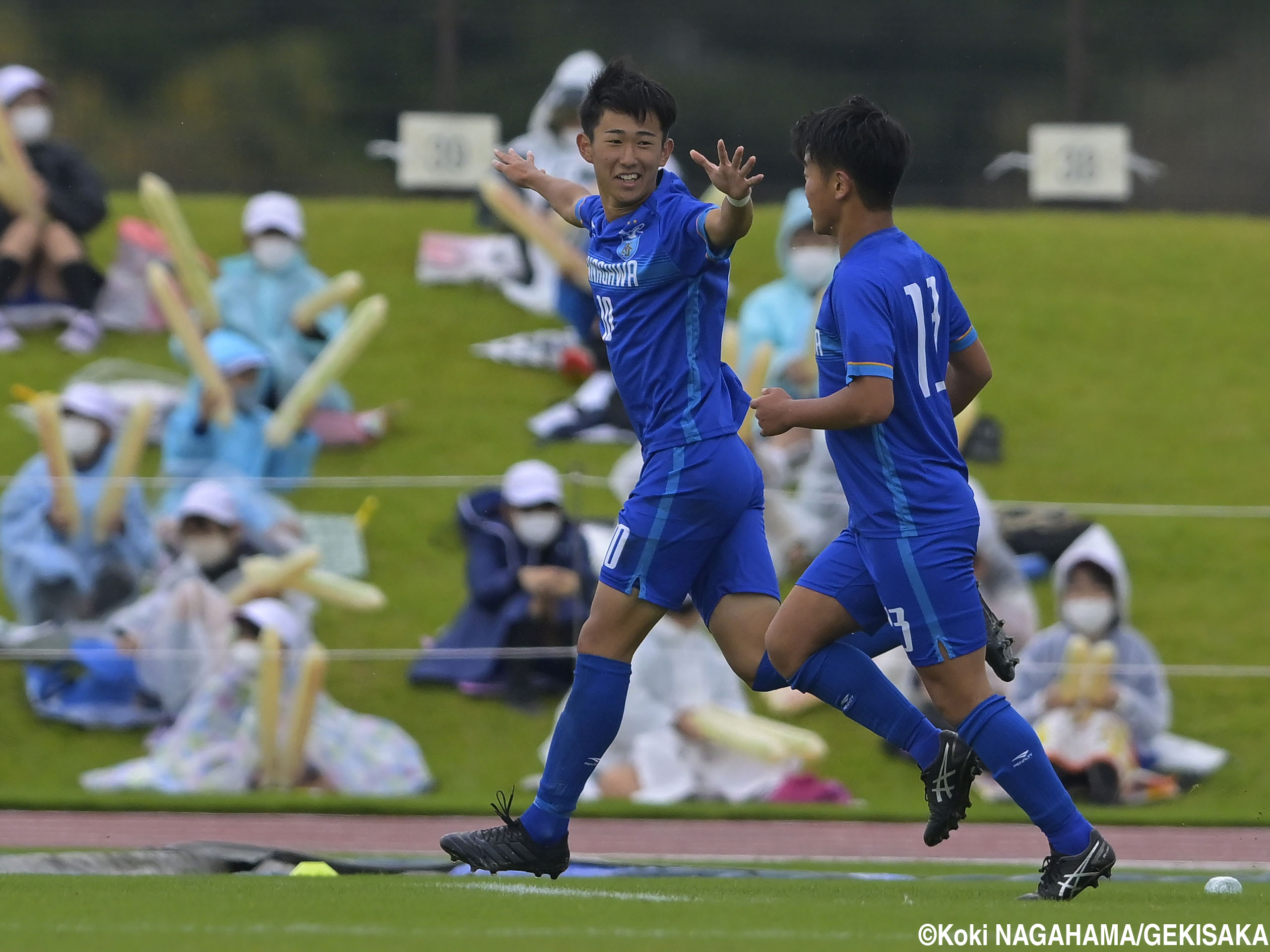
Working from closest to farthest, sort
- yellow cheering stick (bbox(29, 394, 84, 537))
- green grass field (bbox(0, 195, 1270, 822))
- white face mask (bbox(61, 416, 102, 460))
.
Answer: green grass field (bbox(0, 195, 1270, 822)) → yellow cheering stick (bbox(29, 394, 84, 537)) → white face mask (bbox(61, 416, 102, 460))

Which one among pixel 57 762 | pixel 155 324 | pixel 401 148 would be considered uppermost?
pixel 401 148

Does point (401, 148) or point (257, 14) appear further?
point (257, 14)

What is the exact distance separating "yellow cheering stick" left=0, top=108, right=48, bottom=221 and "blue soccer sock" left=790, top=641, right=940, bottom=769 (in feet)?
32.6

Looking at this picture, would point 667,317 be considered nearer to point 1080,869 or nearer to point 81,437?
point 1080,869

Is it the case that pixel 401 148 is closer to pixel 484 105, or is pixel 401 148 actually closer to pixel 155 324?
pixel 484 105

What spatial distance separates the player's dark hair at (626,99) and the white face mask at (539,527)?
486 cm

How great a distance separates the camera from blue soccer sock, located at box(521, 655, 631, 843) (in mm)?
5473

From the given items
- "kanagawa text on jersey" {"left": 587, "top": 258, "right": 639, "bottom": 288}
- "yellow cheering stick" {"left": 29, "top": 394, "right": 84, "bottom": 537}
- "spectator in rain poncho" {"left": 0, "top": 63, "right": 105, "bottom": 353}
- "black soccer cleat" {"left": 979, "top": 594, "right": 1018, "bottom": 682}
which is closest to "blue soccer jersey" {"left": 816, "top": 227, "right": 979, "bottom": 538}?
"black soccer cleat" {"left": 979, "top": 594, "right": 1018, "bottom": 682}

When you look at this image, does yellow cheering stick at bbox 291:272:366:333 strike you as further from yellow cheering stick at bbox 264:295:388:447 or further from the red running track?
the red running track

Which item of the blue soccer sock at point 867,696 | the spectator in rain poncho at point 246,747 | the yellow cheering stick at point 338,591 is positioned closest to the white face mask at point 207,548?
the yellow cheering stick at point 338,591

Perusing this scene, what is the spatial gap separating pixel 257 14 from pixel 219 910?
16403 millimetres

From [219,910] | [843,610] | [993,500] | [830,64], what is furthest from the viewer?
[830,64]

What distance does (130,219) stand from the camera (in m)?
15.2

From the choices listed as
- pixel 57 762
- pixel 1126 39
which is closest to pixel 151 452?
pixel 57 762
